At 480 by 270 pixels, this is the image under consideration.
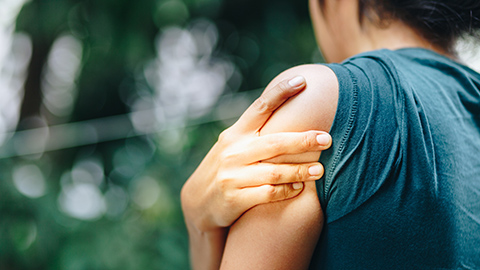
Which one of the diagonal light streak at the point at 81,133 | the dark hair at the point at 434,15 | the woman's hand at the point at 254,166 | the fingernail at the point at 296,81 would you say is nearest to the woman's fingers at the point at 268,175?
the woman's hand at the point at 254,166

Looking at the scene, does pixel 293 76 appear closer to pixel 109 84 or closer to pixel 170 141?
pixel 170 141

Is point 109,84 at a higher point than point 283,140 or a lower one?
lower

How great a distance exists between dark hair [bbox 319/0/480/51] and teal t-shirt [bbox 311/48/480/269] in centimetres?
24

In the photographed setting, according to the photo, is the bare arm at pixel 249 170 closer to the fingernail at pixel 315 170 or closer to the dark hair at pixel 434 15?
the fingernail at pixel 315 170

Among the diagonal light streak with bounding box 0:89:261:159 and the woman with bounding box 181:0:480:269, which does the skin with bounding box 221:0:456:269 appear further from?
the diagonal light streak with bounding box 0:89:261:159

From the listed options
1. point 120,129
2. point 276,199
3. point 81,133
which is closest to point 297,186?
point 276,199

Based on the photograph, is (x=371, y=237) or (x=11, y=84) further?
(x=11, y=84)

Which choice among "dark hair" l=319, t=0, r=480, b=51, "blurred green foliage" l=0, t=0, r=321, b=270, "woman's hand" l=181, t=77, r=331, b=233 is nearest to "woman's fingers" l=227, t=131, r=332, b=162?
"woman's hand" l=181, t=77, r=331, b=233

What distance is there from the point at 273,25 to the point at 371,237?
1851 mm

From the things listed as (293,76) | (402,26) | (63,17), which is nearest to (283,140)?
(293,76)

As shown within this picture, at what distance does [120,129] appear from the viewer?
221 centimetres

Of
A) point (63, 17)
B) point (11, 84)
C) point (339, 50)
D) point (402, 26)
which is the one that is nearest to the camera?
point (402, 26)

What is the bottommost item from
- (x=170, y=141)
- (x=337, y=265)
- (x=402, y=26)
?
(x=170, y=141)

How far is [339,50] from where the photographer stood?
37.2 inches
